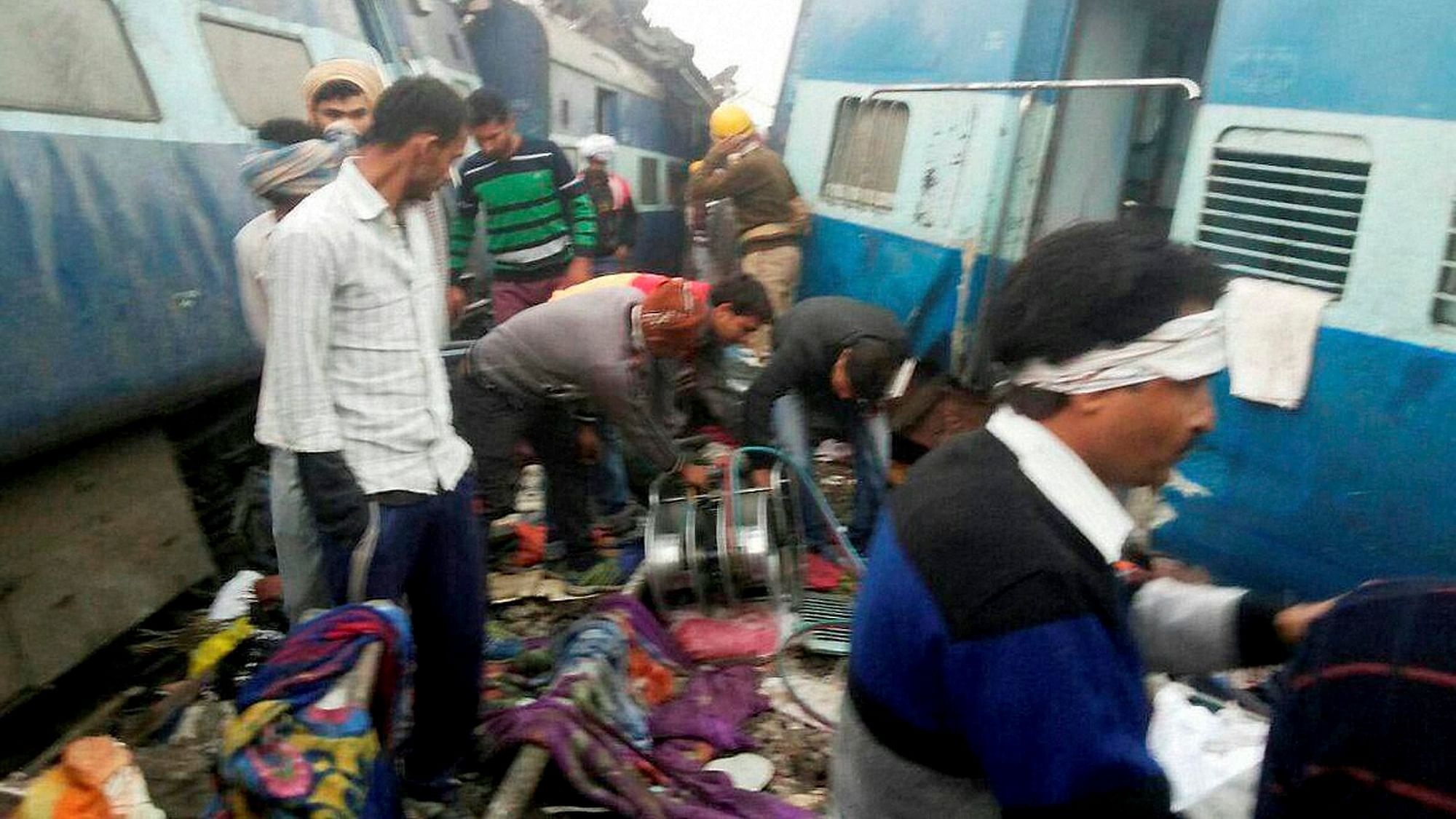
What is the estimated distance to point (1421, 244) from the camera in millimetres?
3326

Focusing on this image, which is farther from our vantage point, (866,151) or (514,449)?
(866,151)

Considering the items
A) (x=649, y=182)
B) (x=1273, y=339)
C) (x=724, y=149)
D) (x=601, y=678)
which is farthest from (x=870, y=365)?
(x=649, y=182)

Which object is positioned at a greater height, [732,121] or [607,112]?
[732,121]

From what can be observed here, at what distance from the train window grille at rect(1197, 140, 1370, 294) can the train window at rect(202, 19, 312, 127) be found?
3968 mm

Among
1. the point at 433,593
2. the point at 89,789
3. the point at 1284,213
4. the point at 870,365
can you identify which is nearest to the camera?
the point at 89,789

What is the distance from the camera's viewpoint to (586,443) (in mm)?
4766

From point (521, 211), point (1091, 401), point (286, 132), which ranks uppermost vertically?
point (286, 132)

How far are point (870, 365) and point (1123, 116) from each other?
2520 millimetres

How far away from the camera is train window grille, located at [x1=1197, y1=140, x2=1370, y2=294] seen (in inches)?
142

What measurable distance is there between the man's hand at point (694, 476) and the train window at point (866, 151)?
248 centimetres

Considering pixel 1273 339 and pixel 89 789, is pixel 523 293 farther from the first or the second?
pixel 89 789

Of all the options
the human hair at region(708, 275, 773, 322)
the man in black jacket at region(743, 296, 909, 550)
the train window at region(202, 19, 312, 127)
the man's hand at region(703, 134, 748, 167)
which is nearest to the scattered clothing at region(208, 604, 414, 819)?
the human hair at region(708, 275, 773, 322)

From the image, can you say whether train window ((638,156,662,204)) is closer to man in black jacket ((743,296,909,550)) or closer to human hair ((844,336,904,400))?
man in black jacket ((743,296,909,550))

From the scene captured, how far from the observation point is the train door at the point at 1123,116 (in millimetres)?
5516
